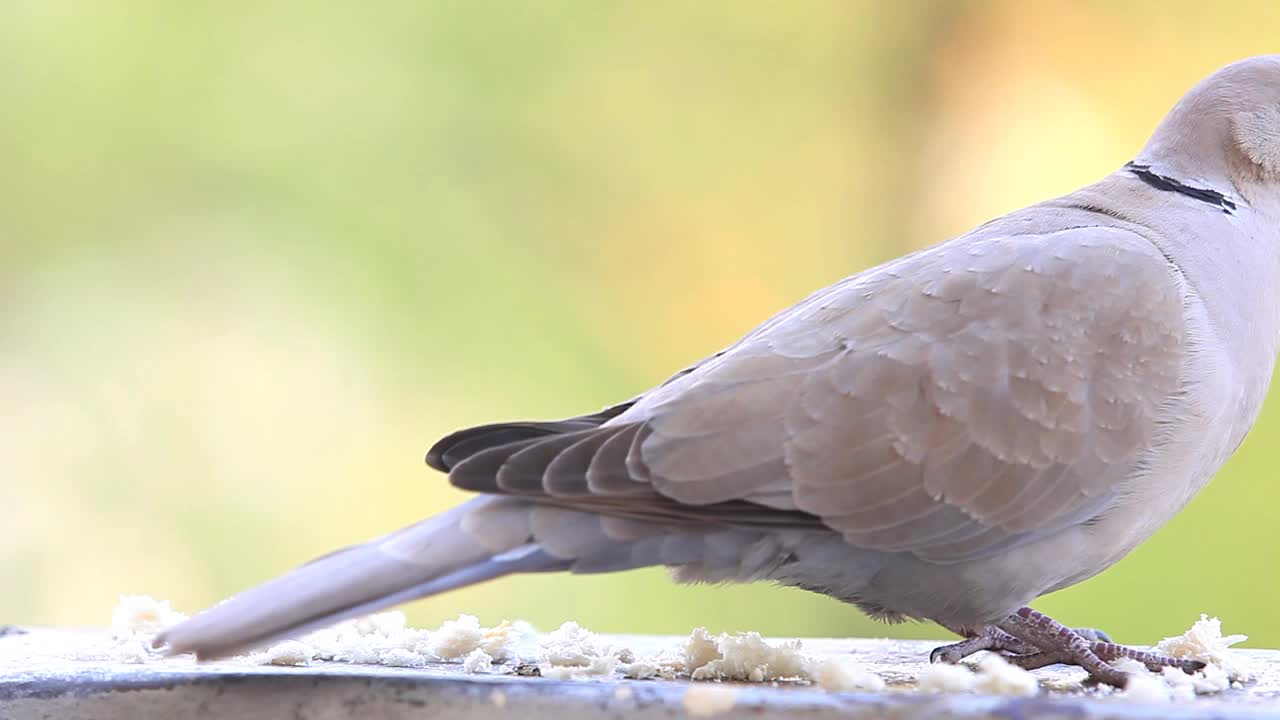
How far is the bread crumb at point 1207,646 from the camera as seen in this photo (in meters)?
1.97

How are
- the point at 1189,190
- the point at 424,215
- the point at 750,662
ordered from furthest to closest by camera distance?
1. the point at 424,215
2. the point at 1189,190
3. the point at 750,662

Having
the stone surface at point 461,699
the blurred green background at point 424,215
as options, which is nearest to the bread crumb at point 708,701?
the stone surface at point 461,699

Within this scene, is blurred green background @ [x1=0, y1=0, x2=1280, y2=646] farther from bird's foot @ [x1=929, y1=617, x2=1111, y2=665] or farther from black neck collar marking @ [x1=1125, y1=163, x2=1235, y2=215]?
black neck collar marking @ [x1=1125, y1=163, x2=1235, y2=215]

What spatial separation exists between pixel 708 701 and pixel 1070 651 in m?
0.74

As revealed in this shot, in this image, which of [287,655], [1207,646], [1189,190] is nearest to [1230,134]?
[1189,190]

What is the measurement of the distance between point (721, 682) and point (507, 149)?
364cm

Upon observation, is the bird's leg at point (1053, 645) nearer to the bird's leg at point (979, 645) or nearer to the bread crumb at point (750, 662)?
the bird's leg at point (979, 645)

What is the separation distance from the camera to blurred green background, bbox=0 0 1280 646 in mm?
4754

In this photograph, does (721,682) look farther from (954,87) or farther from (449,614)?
(954,87)

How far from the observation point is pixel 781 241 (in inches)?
203

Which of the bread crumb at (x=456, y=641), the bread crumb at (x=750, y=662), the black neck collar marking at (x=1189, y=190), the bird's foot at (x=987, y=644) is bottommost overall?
the bird's foot at (x=987, y=644)

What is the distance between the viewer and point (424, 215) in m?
5.04

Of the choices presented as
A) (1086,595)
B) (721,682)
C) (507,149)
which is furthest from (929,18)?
(721,682)

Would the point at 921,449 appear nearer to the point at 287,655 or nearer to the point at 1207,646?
the point at 1207,646
